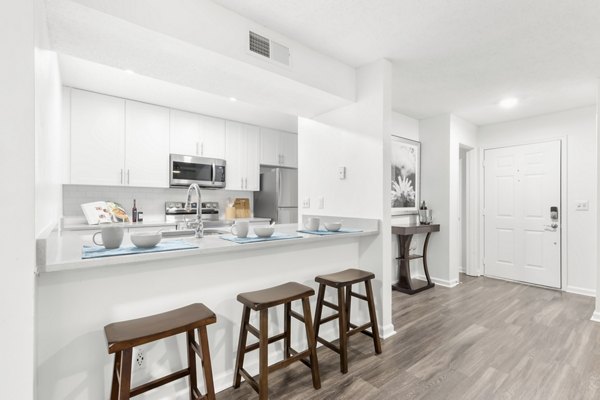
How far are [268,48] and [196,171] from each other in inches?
90.4

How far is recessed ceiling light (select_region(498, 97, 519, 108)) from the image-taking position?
355 centimetres

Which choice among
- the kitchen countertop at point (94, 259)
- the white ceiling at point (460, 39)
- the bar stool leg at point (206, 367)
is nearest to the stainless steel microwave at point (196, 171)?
the kitchen countertop at point (94, 259)

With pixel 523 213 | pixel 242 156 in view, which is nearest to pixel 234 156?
pixel 242 156

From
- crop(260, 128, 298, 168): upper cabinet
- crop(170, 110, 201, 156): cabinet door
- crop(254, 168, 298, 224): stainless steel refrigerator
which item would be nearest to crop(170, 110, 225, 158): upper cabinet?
crop(170, 110, 201, 156): cabinet door

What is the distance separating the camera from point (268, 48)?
2.14m

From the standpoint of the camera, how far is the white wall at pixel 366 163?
103 inches

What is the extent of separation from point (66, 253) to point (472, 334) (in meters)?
3.11

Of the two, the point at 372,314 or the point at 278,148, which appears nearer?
the point at 372,314

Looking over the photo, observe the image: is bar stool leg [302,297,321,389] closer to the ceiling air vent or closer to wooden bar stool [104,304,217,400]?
wooden bar stool [104,304,217,400]

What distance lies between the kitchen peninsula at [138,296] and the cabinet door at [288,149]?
2943 mm

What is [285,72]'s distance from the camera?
224 cm

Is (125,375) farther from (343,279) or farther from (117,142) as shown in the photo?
(117,142)

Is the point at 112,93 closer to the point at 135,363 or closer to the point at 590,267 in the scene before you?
the point at 135,363

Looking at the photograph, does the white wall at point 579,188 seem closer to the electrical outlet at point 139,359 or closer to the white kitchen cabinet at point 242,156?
the white kitchen cabinet at point 242,156
